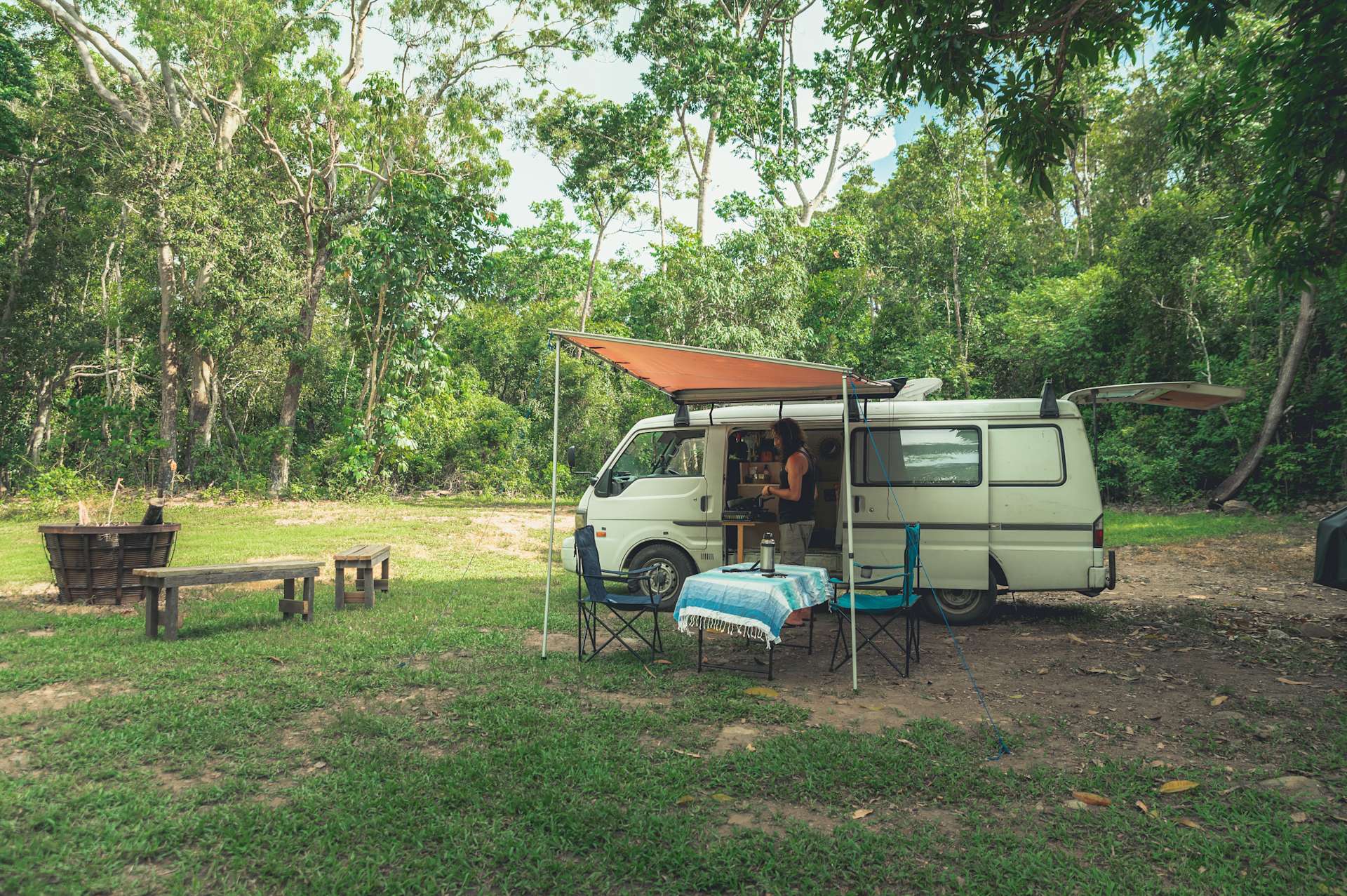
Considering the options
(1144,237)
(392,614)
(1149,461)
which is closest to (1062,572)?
(392,614)

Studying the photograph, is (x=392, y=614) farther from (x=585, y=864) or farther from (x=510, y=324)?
(x=510, y=324)

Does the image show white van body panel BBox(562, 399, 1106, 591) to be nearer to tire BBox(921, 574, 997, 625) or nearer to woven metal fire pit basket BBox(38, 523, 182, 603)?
tire BBox(921, 574, 997, 625)

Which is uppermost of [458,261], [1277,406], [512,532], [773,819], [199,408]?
[458,261]

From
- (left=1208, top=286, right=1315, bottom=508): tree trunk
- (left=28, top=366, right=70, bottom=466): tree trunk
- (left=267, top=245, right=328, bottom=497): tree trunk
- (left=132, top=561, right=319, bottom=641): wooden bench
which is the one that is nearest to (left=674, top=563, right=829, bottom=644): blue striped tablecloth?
(left=132, top=561, right=319, bottom=641): wooden bench

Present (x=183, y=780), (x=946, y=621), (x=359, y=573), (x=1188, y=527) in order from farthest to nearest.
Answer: (x=1188, y=527) → (x=359, y=573) → (x=946, y=621) → (x=183, y=780)

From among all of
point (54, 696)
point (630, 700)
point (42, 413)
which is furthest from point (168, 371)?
point (630, 700)

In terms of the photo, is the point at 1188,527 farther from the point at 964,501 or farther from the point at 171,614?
the point at 171,614

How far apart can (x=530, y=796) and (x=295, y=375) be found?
1898 cm

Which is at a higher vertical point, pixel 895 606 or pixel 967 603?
pixel 895 606

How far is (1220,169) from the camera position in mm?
14609

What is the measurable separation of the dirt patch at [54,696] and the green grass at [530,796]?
0.33 feet

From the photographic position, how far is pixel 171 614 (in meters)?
6.15

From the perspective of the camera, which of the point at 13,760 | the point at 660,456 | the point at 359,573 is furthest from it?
the point at 660,456

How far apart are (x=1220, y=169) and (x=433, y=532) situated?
15.3 metres
